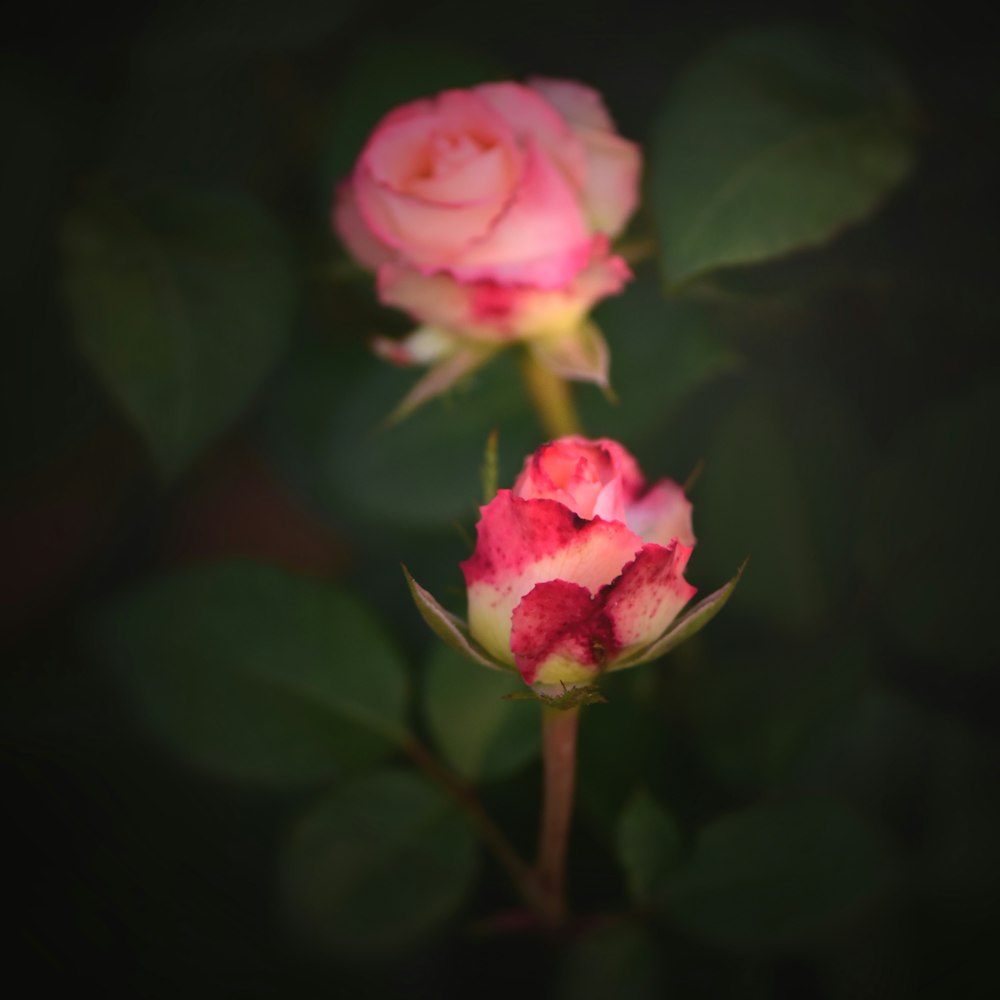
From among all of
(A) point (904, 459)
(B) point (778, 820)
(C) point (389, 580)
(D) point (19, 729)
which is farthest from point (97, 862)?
(A) point (904, 459)

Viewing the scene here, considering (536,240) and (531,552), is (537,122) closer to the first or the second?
(536,240)

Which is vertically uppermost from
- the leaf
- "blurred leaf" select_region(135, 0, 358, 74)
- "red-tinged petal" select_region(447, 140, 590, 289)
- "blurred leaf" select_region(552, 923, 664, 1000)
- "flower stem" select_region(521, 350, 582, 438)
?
"blurred leaf" select_region(135, 0, 358, 74)

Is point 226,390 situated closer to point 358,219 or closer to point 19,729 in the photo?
point 358,219

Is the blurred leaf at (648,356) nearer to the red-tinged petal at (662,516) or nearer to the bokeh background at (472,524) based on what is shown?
the bokeh background at (472,524)

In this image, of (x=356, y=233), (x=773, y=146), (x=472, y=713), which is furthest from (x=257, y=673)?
(x=773, y=146)

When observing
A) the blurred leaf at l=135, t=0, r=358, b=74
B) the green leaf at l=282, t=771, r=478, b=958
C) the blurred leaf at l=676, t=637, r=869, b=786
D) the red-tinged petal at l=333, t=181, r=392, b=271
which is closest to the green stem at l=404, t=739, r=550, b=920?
the green leaf at l=282, t=771, r=478, b=958

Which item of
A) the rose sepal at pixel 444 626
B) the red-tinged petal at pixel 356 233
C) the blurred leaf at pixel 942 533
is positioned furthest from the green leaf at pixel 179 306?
the blurred leaf at pixel 942 533

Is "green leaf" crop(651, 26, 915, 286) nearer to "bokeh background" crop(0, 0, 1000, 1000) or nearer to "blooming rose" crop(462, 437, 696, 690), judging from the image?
"bokeh background" crop(0, 0, 1000, 1000)
